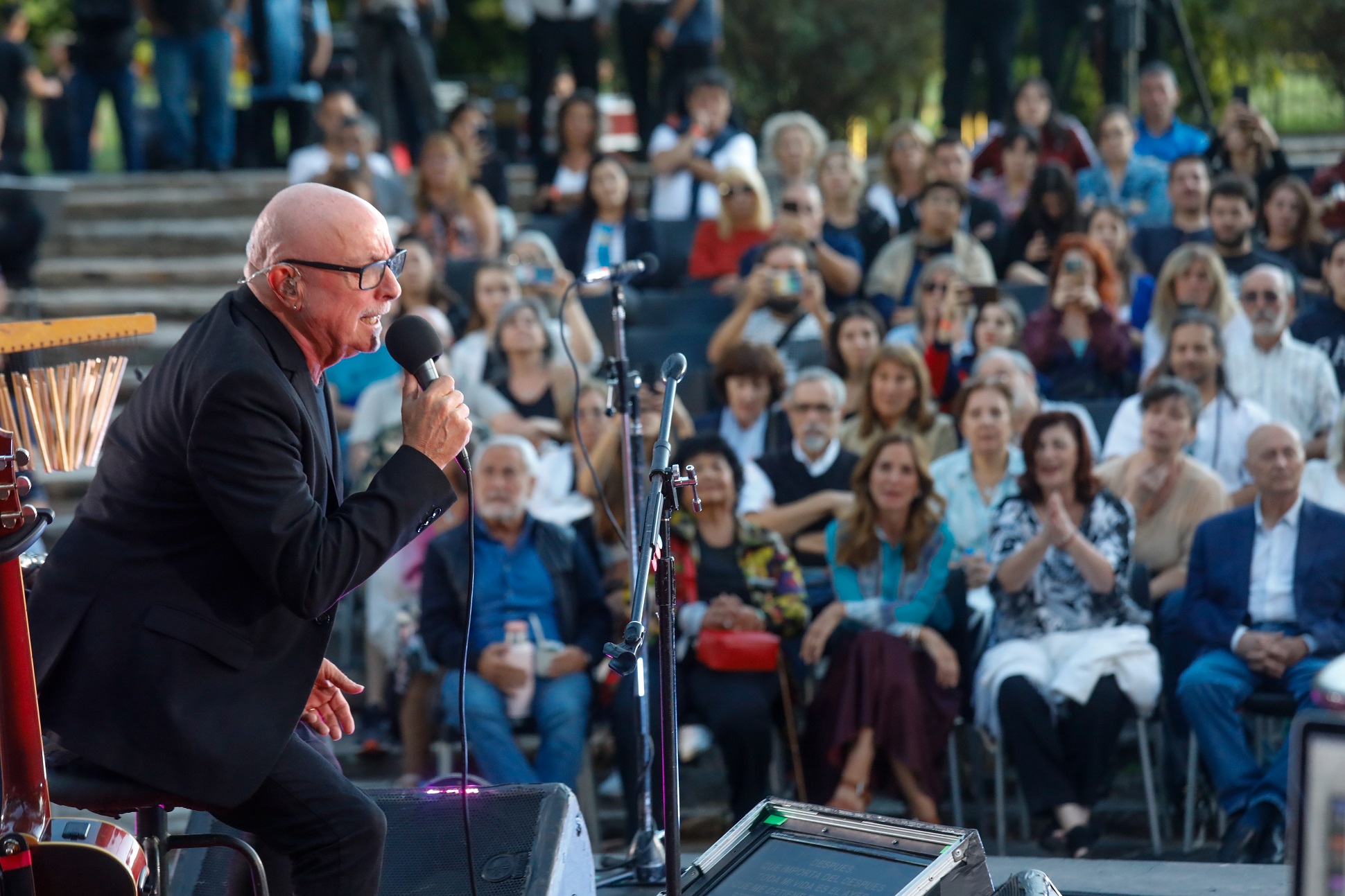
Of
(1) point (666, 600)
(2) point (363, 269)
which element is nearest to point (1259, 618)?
(1) point (666, 600)

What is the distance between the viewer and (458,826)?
10.6 feet

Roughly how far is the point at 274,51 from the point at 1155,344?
6100 millimetres

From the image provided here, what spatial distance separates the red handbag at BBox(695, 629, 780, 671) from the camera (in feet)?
16.3

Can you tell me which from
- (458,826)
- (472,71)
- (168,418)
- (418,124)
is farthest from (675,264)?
(472,71)

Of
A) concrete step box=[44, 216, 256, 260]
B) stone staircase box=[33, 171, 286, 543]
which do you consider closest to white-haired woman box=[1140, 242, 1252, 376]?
stone staircase box=[33, 171, 286, 543]

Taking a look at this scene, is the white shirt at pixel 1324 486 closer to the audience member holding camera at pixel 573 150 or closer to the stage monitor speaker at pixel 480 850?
the stage monitor speaker at pixel 480 850

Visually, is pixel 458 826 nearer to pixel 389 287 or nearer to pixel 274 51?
pixel 389 287

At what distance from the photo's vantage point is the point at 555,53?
934 centimetres

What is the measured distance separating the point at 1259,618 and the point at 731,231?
12.1ft

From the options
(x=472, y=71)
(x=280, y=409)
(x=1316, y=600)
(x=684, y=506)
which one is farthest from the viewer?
(x=472, y=71)

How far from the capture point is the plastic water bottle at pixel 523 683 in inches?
195

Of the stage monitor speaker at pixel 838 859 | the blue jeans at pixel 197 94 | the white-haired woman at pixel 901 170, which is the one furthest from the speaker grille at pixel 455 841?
the blue jeans at pixel 197 94

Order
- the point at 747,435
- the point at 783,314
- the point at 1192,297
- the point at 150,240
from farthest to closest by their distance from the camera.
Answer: the point at 150,240 < the point at 783,314 < the point at 1192,297 < the point at 747,435

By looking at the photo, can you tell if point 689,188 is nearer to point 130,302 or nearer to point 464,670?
point 130,302
